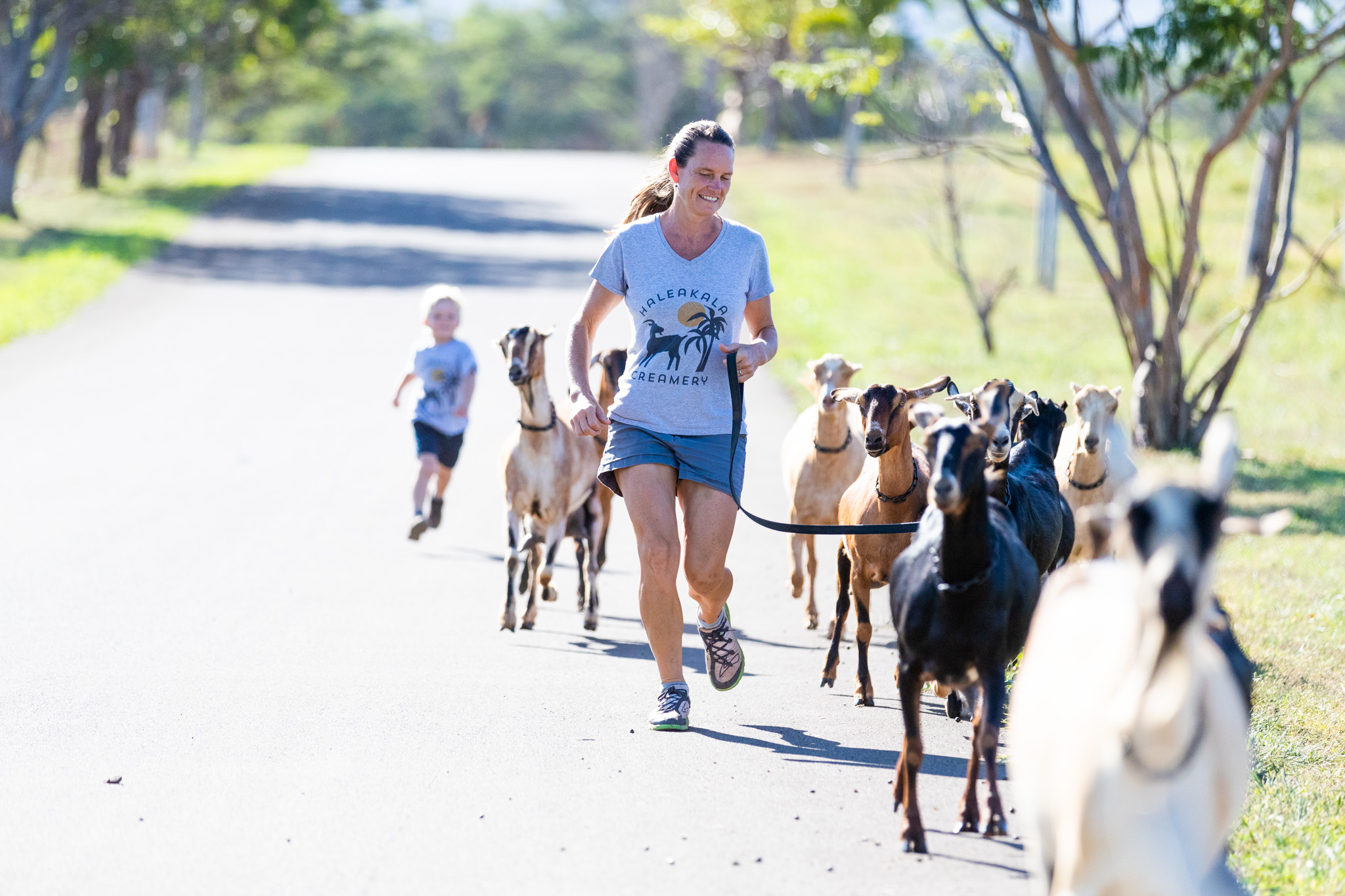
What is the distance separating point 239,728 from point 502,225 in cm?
2689

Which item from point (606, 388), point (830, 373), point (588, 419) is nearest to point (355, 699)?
point (588, 419)

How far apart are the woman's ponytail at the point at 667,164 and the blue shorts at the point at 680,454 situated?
43.2 inches

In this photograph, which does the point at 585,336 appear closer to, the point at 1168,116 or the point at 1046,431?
the point at 1046,431

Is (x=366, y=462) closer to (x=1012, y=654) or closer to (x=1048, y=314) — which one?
(x=1012, y=654)

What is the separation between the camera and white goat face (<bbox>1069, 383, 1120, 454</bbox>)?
8.13 m

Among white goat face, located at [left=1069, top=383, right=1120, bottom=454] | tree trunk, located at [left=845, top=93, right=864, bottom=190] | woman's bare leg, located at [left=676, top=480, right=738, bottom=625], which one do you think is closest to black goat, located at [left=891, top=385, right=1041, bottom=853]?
woman's bare leg, located at [left=676, top=480, right=738, bottom=625]

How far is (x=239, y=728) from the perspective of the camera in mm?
6824

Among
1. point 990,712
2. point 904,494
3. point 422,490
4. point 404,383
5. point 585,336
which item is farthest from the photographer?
point 404,383

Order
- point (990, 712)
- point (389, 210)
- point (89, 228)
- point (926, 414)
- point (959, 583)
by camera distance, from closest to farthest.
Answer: point (959, 583) < point (990, 712) < point (926, 414) < point (89, 228) < point (389, 210)

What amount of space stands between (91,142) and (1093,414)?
3458cm

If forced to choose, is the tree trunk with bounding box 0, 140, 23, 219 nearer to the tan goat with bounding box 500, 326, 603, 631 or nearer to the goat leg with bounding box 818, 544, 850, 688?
the tan goat with bounding box 500, 326, 603, 631

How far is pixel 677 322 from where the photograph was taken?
6492 mm

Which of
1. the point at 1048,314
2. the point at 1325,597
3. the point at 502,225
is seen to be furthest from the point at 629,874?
the point at 502,225

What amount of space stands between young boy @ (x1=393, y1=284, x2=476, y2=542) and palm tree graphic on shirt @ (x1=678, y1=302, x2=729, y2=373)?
14.8ft
